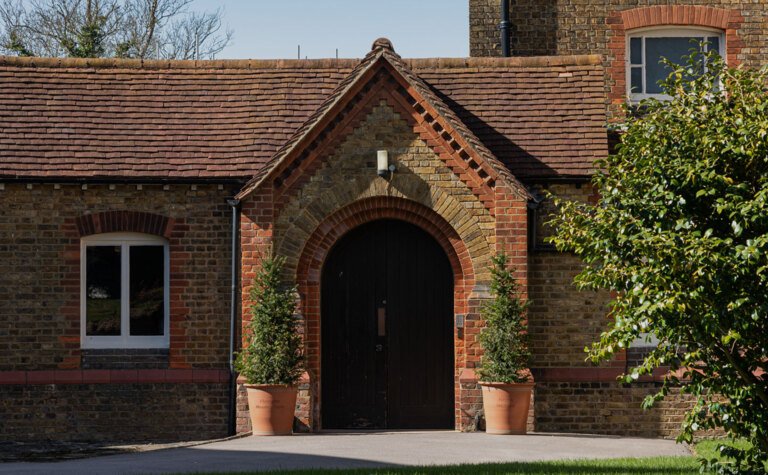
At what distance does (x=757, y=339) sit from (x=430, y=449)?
5.21 m

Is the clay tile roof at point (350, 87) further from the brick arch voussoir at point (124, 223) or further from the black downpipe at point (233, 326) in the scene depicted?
the brick arch voussoir at point (124, 223)

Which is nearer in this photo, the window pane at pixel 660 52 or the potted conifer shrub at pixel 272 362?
the potted conifer shrub at pixel 272 362

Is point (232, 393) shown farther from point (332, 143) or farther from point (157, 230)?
point (332, 143)

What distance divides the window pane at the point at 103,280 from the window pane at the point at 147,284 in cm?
24

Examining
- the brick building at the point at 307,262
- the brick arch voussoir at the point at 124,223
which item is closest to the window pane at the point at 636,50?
the brick building at the point at 307,262

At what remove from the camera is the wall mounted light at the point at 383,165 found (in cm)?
1725

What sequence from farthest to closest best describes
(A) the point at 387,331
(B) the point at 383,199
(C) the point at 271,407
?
(A) the point at 387,331, (B) the point at 383,199, (C) the point at 271,407

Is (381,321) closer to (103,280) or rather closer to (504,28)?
(103,280)

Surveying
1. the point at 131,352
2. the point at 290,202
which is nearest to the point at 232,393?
the point at 131,352

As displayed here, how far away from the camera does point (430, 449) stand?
48.9 feet

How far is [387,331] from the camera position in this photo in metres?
17.9

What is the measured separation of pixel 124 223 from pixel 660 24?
10.2m

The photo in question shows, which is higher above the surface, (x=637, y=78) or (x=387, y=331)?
(x=637, y=78)

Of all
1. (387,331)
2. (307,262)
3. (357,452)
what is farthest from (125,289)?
(357,452)
